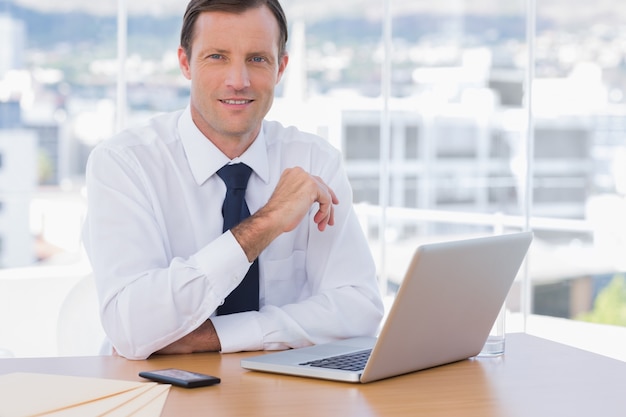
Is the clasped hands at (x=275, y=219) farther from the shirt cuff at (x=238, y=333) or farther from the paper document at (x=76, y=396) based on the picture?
the paper document at (x=76, y=396)

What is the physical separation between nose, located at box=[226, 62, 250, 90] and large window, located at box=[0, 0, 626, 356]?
29.9ft

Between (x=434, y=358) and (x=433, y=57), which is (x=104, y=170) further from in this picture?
(x=433, y=57)

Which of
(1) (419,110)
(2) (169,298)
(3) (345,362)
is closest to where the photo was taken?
(3) (345,362)

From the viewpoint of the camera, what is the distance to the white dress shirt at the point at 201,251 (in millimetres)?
1710

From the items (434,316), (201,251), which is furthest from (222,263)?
(434,316)

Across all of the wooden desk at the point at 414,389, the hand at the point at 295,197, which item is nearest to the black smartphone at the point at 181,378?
the wooden desk at the point at 414,389

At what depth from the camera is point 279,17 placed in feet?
6.85

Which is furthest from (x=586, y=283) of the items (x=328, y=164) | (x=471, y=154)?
(x=328, y=164)

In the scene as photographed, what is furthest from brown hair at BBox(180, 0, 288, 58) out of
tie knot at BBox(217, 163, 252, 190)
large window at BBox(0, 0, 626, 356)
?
large window at BBox(0, 0, 626, 356)

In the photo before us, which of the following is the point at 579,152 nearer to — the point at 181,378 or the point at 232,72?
the point at 232,72

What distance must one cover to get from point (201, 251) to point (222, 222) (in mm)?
267

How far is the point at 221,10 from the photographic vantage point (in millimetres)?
1972

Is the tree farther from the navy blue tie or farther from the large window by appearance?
the navy blue tie

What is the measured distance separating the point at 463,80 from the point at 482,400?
33.3 m
